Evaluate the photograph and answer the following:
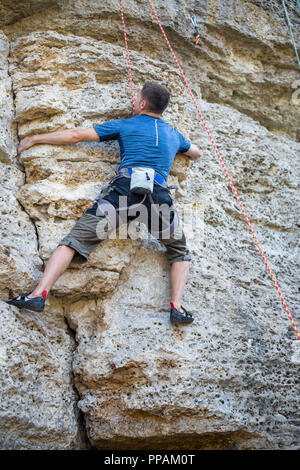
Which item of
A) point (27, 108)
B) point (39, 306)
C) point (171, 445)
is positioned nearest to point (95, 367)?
point (39, 306)

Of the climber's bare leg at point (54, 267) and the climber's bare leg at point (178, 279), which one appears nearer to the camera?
the climber's bare leg at point (54, 267)

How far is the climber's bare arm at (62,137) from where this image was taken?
385 centimetres

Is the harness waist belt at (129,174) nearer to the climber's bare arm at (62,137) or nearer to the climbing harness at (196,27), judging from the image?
the climber's bare arm at (62,137)

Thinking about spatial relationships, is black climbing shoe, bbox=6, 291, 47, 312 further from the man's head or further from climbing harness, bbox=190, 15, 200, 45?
climbing harness, bbox=190, 15, 200, 45

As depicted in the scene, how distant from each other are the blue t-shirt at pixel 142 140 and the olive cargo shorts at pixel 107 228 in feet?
0.66

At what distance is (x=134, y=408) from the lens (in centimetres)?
318

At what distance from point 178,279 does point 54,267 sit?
1.02m

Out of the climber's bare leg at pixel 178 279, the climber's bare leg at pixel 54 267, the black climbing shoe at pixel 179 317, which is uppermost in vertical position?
the climber's bare leg at pixel 54 267

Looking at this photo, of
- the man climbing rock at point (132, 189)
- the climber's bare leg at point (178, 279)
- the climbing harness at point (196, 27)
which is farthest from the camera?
the climbing harness at point (196, 27)

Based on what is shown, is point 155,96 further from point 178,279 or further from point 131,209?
point 178,279

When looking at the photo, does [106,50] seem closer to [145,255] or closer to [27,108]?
[27,108]

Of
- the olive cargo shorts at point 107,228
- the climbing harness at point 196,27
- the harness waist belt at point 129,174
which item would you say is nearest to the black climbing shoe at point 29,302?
the olive cargo shorts at point 107,228
